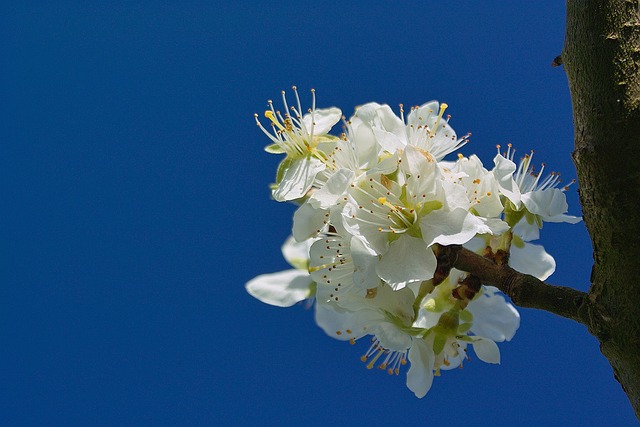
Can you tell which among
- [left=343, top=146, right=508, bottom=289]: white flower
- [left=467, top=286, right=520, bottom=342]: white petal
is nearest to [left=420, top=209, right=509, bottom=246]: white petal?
[left=343, top=146, right=508, bottom=289]: white flower

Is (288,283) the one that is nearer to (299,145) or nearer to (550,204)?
(299,145)

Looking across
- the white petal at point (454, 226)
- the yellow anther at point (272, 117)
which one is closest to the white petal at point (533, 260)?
the white petal at point (454, 226)

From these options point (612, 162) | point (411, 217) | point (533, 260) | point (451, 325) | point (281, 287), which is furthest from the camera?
point (281, 287)

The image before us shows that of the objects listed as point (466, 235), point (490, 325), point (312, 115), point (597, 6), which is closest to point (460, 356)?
point (490, 325)

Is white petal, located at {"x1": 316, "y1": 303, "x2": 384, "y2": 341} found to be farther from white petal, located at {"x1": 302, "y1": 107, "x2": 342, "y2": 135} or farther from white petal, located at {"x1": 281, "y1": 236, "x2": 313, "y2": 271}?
Answer: white petal, located at {"x1": 302, "y1": 107, "x2": 342, "y2": 135}

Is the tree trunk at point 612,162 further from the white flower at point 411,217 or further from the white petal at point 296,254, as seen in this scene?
the white petal at point 296,254

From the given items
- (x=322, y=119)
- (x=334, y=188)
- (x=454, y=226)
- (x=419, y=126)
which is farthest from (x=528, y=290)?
(x=322, y=119)

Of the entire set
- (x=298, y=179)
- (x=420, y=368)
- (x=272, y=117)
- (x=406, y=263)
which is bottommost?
(x=420, y=368)
